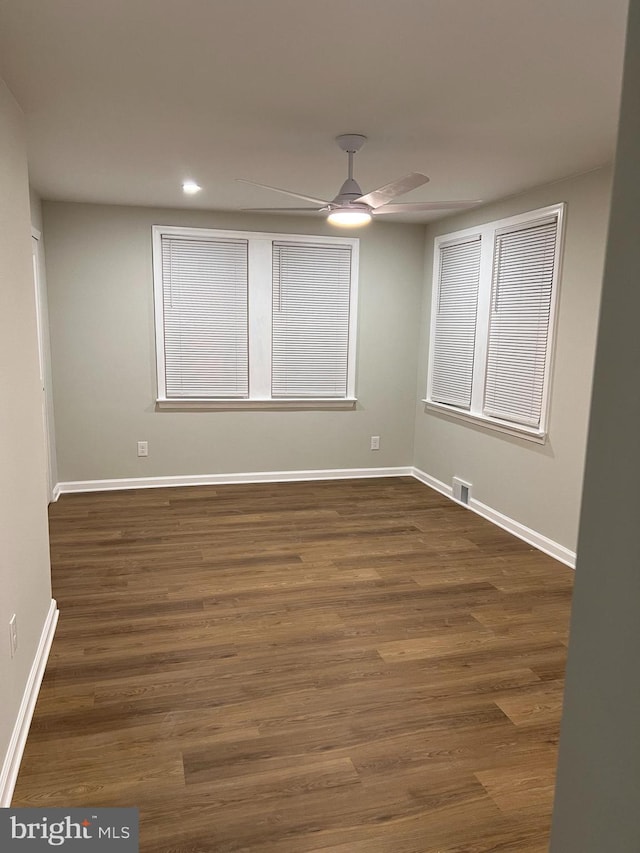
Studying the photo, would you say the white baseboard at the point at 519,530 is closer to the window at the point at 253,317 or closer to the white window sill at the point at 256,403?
the white window sill at the point at 256,403

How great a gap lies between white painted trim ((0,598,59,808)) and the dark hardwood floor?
41 mm

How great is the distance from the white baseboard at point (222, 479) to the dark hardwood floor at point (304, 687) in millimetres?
992

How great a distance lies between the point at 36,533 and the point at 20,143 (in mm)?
1783

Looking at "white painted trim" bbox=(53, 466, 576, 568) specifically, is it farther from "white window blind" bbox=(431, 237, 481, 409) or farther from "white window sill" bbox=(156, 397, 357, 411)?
"white window blind" bbox=(431, 237, 481, 409)

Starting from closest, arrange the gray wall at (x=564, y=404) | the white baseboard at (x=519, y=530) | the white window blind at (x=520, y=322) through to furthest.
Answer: the gray wall at (x=564, y=404), the white baseboard at (x=519, y=530), the white window blind at (x=520, y=322)

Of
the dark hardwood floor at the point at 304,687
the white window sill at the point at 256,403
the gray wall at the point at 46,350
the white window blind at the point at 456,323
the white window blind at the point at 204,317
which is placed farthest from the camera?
the white window sill at the point at 256,403

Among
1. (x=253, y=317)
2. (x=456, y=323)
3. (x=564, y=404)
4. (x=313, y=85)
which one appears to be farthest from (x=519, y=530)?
(x=313, y=85)

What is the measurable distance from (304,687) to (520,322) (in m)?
3.22

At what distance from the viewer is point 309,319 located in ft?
19.8

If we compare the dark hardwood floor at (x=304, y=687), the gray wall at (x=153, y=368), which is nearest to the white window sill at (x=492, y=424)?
the gray wall at (x=153, y=368)

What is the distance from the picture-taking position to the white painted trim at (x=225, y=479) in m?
5.71

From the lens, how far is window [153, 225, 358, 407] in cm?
568

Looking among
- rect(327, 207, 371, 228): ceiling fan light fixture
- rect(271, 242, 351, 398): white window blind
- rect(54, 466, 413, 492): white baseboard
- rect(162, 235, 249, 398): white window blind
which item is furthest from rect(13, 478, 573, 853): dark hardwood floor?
rect(327, 207, 371, 228): ceiling fan light fixture

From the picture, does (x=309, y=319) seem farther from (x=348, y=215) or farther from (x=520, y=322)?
(x=348, y=215)
